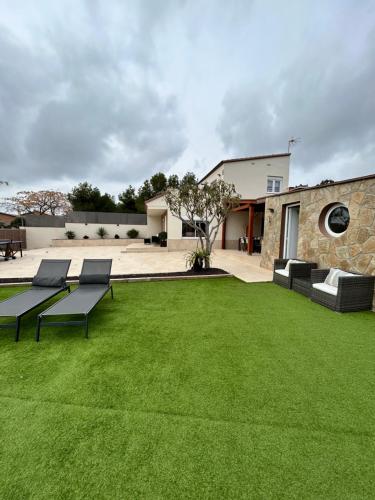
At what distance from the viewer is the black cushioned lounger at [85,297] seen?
4.12m

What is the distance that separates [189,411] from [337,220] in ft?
22.9

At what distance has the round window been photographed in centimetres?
666

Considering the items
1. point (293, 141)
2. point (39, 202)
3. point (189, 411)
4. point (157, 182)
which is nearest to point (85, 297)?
point (189, 411)

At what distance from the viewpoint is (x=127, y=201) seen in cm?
3875

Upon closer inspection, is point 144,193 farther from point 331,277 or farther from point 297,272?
point 331,277

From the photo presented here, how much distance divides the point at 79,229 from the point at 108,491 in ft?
83.1

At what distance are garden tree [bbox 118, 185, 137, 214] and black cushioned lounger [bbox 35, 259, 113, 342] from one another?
33.3 metres

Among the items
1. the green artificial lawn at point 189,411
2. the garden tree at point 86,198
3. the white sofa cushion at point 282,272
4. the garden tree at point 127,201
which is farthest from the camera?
the garden tree at point 127,201

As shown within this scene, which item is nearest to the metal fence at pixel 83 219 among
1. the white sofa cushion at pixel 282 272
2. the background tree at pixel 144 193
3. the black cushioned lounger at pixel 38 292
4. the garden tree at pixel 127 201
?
the background tree at pixel 144 193

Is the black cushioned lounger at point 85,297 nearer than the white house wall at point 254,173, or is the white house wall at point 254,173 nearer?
the black cushioned lounger at point 85,297

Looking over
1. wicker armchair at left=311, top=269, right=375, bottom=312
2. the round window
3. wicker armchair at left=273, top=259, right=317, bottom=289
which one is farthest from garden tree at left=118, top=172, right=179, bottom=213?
wicker armchair at left=311, top=269, right=375, bottom=312

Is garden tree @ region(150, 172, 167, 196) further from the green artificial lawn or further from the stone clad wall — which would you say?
the green artificial lawn

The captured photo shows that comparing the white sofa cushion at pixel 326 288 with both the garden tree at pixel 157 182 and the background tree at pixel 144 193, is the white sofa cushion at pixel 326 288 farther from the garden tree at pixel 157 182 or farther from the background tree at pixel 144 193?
the garden tree at pixel 157 182

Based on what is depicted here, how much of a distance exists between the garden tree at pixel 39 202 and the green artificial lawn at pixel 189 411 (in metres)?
38.4
